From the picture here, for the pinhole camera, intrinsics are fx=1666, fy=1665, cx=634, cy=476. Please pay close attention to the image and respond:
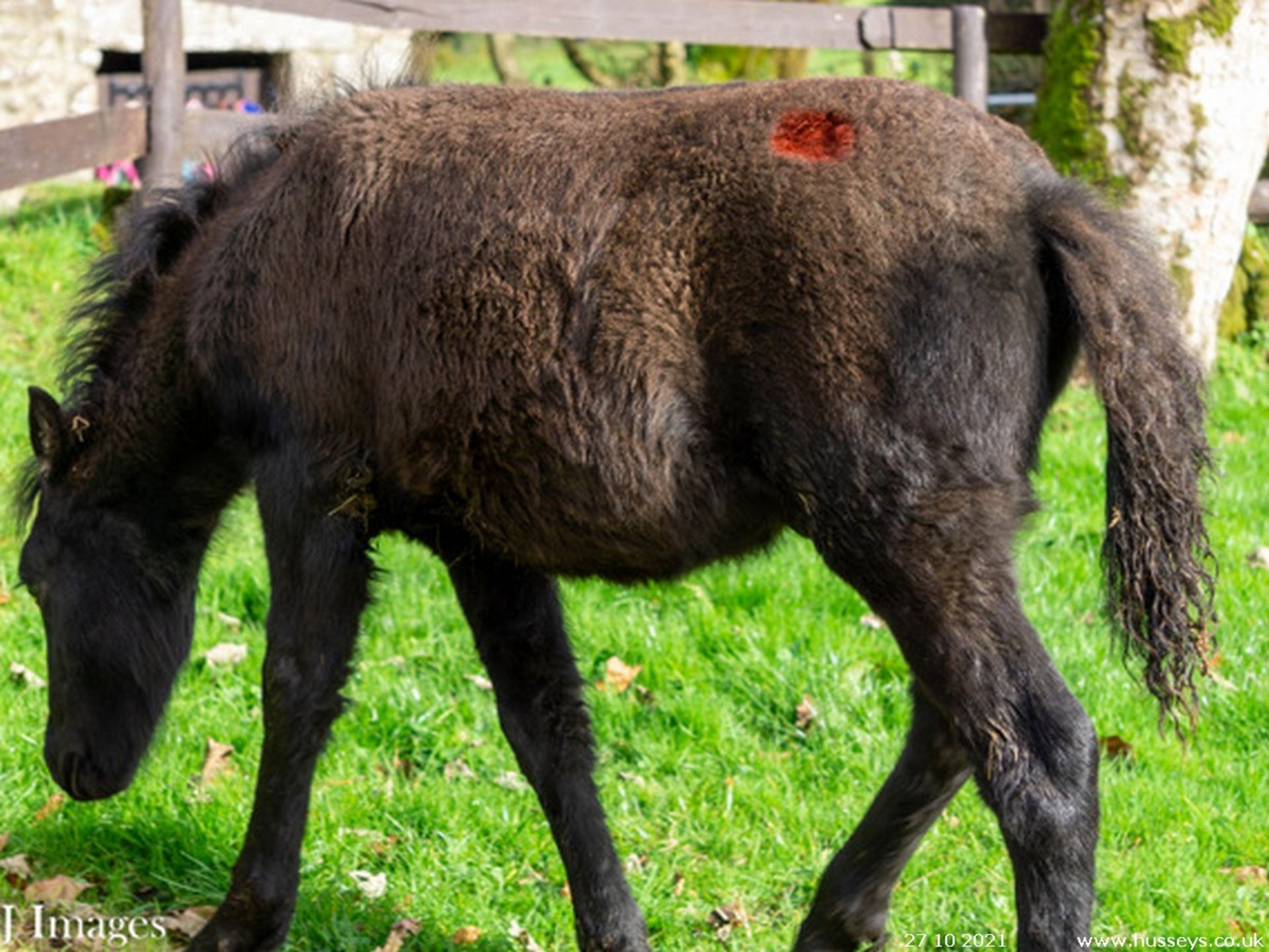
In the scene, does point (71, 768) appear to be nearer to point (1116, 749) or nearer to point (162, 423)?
point (162, 423)

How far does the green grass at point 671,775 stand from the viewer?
451cm

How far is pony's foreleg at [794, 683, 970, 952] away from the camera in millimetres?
4043

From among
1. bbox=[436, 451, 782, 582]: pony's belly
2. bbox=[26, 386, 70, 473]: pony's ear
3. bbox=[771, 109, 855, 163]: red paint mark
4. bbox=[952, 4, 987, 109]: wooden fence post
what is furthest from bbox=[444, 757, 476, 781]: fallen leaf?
bbox=[952, 4, 987, 109]: wooden fence post

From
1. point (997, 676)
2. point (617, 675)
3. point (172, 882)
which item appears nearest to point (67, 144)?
point (617, 675)

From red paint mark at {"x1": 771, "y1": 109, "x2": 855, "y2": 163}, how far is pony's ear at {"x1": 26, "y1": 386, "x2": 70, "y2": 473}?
2.12 meters

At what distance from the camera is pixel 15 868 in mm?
4555

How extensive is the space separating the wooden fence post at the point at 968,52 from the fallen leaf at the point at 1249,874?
5.67 m

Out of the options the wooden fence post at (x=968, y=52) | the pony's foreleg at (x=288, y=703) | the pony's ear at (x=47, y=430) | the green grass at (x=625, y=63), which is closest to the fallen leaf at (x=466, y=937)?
the pony's foreleg at (x=288, y=703)

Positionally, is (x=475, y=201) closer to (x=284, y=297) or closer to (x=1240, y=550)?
(x=284, y=297)

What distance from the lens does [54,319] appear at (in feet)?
27.7

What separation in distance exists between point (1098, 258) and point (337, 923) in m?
2.57

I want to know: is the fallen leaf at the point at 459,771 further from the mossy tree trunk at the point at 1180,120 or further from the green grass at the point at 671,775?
the mossy tree trunk at the point at 1180,120

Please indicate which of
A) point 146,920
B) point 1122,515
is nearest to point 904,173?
point 1122,515

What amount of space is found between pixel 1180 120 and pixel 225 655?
17.8 feet
